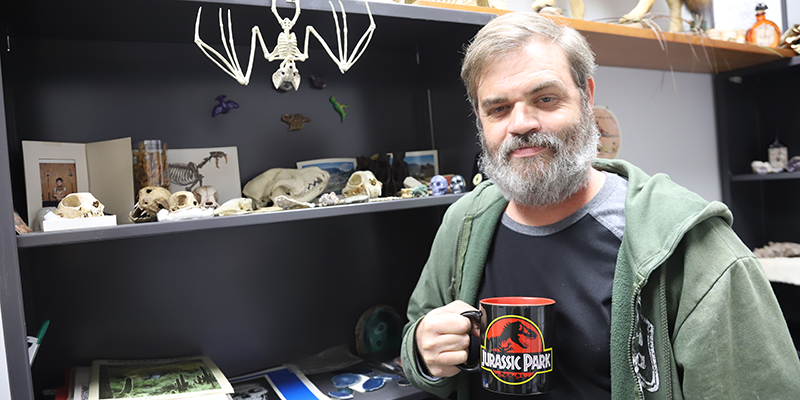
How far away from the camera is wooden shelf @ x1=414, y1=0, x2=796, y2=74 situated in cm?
155

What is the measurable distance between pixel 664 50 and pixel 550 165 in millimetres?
1191

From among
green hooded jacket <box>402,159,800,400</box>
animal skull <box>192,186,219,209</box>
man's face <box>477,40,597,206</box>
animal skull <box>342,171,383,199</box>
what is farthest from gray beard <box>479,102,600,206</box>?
animal skull <box>192,186,219,209</box>

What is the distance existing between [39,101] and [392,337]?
114cm

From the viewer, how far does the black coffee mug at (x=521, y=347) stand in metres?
0.77

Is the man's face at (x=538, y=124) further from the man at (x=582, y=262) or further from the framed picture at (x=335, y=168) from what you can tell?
the framed picture at (x=335, y=168)

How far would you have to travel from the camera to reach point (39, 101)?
1225mm

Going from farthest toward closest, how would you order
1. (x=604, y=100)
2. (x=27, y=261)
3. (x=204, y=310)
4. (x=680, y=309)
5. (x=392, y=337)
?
(x=604, y=100), (x=392, y=337), (x=204, y=310), (x=27, y=261), (x=680, y=309)

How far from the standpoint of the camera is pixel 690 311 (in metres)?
0.81

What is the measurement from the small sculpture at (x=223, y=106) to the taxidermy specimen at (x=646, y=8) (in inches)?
36.9

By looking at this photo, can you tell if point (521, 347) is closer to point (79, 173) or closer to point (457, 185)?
point (457, 185)

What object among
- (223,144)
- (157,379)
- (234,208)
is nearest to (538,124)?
(234,208)

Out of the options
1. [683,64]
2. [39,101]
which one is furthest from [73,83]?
[683,64]

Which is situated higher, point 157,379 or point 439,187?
point 439,187

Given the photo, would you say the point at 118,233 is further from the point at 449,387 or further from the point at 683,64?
the point at 683,64
